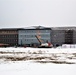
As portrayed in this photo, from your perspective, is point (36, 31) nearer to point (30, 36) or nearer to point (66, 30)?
point (30, 36)

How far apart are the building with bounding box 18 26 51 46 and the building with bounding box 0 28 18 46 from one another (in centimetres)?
334

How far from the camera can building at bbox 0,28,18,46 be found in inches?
4897

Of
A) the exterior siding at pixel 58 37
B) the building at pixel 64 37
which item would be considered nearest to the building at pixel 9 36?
the building at pixel 64 37

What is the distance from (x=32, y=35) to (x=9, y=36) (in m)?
14.2

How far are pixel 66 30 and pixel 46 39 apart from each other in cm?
1376

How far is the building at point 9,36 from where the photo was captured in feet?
408

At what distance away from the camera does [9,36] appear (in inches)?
4924

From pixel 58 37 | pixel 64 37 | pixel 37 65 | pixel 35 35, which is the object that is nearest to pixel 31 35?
pixel 35 35

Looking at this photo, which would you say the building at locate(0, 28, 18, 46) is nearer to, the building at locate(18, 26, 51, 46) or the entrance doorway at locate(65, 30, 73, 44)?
the building at locate(18, 26, 51, 46)

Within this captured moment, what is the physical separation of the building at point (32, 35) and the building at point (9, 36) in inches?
131

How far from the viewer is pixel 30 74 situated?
1085 cm

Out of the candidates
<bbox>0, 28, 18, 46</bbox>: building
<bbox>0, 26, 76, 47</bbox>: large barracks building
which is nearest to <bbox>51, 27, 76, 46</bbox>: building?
<bbox>0, 26, 76, 47</bbox>: large barracks building

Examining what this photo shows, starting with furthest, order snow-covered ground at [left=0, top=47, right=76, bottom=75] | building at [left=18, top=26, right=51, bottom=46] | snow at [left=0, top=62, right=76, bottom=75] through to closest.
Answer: building at [left=18, top=26, right=51, bottom=46] < snow-covered ground at [left=0, top=47, right=76, bottom=75] < snow at [left=0, top=62, right=76, bottom=75]

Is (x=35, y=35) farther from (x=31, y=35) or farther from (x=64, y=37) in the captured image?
(x=64, y=37)
